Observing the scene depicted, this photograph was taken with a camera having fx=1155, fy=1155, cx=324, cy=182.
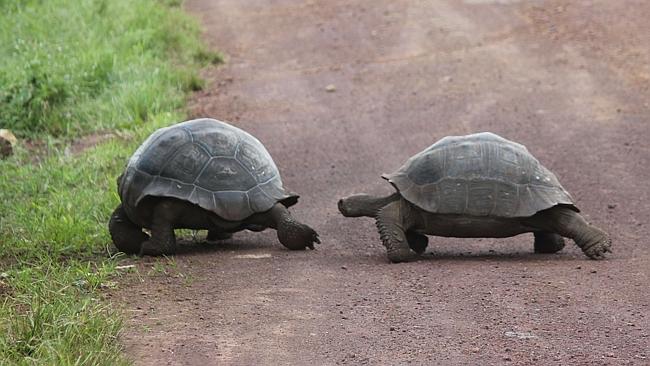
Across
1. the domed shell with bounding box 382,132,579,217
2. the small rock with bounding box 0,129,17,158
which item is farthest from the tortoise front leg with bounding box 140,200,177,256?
the small rock with bounding box 0,129,17,158

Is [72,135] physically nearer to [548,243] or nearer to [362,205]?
[362,205]

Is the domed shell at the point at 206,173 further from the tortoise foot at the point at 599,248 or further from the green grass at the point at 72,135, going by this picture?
the tortoise foot at the point at 599,248

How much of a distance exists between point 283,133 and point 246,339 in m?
6.42

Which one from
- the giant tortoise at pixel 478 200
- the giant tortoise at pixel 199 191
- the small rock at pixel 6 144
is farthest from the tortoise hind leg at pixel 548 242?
the small rock at pixel 6 144

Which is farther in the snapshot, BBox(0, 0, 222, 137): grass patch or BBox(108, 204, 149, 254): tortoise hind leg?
BBox(0, 0, 222, 137): grass patch

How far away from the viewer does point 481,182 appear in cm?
723

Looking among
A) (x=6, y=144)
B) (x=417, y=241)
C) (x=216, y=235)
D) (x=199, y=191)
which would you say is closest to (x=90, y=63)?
(x=6, y=144)

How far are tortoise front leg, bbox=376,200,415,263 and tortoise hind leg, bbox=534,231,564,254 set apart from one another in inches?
36.2

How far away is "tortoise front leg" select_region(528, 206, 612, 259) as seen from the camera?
728 cm

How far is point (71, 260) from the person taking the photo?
7.16 m

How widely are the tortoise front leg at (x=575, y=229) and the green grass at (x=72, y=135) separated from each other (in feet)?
8.97

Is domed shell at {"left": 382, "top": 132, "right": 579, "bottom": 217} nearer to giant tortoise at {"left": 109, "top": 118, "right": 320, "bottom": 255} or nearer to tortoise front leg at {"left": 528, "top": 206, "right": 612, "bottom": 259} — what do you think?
tortoise front leg at {"left": 528, "top": 206, "right": 612, "bottom": 259}

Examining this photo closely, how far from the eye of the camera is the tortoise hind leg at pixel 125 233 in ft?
25.2

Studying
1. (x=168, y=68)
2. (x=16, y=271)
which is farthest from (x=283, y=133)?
(x=16, y=271)
